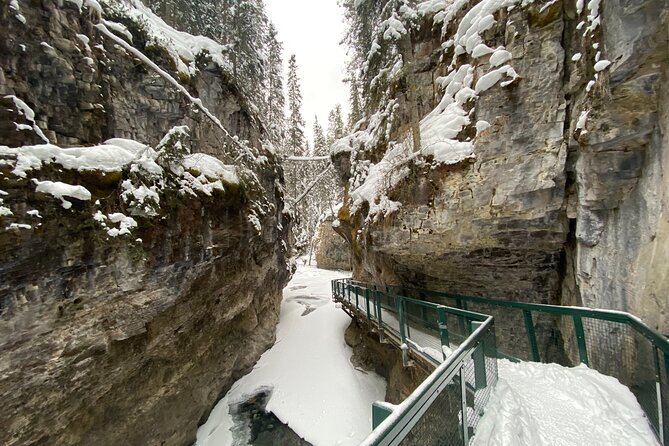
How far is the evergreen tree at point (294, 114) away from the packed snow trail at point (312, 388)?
20406mm

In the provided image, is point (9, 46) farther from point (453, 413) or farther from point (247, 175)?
point (453, 413)

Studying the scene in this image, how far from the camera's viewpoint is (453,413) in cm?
220

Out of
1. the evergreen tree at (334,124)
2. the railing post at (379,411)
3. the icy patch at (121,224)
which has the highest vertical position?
the evergreen tree at (334,124)

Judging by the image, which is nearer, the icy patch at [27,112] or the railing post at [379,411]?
the railing post at [379,411]

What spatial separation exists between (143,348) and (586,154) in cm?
1107

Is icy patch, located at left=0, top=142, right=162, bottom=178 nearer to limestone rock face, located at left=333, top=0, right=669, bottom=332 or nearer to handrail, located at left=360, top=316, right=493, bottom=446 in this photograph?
handrail, located at left=360, top=316, right=493, bottom=446

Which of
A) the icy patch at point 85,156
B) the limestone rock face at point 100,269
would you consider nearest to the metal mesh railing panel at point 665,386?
the limestone rock face at point 100,269

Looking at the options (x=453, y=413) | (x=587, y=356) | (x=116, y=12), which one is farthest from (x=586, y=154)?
(x=116, y=12)

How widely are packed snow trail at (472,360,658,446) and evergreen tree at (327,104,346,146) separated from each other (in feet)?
118

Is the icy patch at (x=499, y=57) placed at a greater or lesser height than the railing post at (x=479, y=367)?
greater

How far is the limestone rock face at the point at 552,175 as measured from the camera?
4.09m

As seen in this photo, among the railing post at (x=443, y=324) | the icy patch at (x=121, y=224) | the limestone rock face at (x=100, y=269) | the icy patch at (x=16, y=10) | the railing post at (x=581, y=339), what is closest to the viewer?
the railing post at (x=581, y=339)

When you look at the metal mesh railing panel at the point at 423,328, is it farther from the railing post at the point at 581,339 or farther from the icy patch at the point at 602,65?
the icy patch at the point at 602,65

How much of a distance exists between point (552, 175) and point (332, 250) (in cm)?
2906
